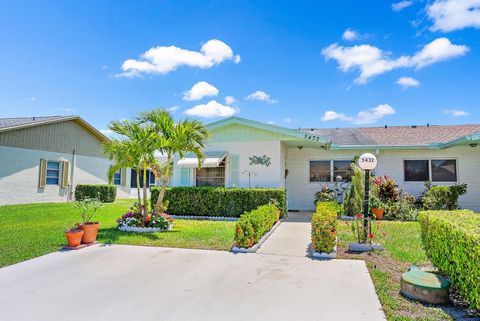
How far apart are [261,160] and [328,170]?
4.96m

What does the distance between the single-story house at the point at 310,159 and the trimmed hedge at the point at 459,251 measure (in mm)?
9204

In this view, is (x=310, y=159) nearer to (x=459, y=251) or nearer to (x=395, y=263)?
(x=395, y=263)

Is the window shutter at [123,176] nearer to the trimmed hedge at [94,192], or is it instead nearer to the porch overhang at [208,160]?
the trimmed hedge at [94,192]

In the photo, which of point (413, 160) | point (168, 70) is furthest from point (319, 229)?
point (168, 70)

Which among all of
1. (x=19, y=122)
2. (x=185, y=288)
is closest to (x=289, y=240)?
(x=185, y=288)

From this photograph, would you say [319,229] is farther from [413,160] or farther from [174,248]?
[413,160]

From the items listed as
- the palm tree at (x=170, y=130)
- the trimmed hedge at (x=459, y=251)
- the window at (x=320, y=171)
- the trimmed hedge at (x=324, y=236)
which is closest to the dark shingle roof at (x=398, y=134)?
the window at (x=320, y=171)

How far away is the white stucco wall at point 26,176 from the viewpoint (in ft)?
62.0

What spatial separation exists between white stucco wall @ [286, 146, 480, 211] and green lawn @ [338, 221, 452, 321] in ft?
18.0

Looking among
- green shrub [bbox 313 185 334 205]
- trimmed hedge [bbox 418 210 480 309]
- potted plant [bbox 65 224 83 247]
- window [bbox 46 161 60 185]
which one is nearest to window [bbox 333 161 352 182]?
green shrub [bbox 313 185 334 205]

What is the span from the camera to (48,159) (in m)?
Result: 21.6

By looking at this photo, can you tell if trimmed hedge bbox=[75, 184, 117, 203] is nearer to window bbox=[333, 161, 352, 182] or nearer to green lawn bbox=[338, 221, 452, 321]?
window bbox=[333, 161, 352, 182]

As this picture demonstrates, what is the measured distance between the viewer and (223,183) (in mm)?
16328

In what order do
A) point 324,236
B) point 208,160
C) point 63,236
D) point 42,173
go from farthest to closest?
point 42,173 < point 208,160 < point 63,236 < point 324,236
